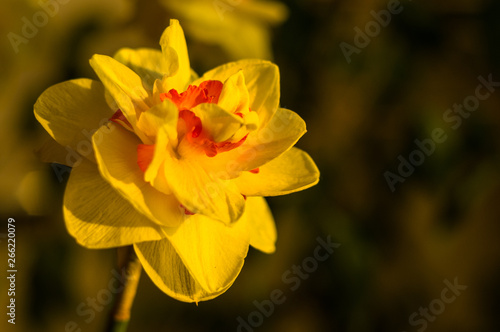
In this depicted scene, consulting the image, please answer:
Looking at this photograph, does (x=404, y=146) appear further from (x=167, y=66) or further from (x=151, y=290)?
(x=167, y=66)

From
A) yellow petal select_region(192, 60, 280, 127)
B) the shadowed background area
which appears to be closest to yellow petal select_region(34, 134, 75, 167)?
yellow petal select_region(192, 60, 280, 127)

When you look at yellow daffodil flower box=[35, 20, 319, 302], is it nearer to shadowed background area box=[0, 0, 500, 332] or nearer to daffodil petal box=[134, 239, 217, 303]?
daffodil petal box=[134, 239, 217, 303]

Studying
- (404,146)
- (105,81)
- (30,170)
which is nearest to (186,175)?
(105,81)

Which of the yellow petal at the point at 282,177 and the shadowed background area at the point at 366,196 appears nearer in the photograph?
the yellow petal at the point at 282,177

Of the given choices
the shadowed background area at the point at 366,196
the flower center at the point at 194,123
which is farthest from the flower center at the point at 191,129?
the shadowed background area at the point at 366,196

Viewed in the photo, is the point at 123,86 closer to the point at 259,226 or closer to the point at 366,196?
the point at 259,226

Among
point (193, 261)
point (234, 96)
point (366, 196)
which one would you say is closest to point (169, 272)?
point (193, 261)

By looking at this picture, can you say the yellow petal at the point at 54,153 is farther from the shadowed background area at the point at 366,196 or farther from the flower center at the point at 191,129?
the shadowed background area at the point at 366,196
